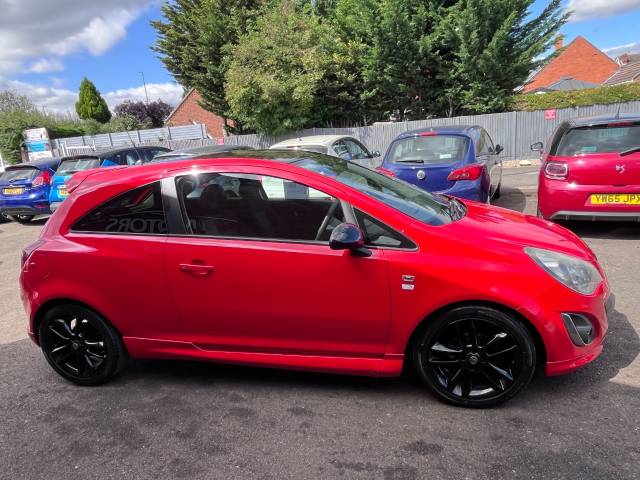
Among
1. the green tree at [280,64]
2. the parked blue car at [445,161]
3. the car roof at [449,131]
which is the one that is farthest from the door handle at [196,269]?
the green tree at [280,64]

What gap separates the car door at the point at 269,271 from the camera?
2.80 meters

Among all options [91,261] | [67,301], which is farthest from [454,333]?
[67,301]

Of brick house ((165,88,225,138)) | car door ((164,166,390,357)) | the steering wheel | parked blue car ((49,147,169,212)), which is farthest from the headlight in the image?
brick house ((165,88,225,138))

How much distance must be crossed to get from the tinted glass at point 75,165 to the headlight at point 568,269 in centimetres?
992

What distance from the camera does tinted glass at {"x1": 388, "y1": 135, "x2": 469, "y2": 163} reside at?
6682 millimetres

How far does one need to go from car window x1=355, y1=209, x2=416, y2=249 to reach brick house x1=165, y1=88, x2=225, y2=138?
41564 mm

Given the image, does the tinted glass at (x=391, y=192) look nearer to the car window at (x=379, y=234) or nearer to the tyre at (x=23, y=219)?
the car window at (x=379, y=234)

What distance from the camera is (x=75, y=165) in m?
10.7

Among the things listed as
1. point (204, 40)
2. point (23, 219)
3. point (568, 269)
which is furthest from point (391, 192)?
point (204, 40)

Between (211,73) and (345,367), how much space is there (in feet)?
78.6

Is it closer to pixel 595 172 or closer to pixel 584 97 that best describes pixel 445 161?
pixel 595 172

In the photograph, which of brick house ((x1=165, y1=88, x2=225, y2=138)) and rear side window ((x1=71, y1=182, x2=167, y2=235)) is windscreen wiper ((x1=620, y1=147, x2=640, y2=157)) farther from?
brick house ((x1=165, y1=88, x2=225, y2=138))

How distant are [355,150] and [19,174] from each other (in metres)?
7.98

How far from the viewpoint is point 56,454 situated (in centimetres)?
277
